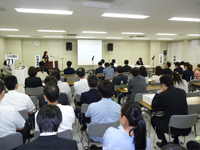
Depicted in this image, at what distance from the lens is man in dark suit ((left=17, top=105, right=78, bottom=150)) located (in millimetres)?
1118

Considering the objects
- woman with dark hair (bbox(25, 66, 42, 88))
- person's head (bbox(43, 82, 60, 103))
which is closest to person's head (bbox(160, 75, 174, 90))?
person's head (bbox(43, 82, 60, 103))

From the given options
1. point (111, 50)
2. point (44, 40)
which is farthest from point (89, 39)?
point (44, 40)

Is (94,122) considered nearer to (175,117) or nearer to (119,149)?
(119,149)

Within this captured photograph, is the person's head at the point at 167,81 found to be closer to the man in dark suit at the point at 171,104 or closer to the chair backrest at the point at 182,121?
the man in dark suit at the point at 171,104

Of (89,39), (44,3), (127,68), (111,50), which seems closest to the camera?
(44,3)

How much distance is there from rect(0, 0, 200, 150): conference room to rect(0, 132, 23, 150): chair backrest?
1.14m

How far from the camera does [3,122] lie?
1789mm

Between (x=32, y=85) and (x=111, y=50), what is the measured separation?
32.1ft

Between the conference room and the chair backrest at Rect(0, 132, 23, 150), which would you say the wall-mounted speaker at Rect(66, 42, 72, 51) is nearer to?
the conference room

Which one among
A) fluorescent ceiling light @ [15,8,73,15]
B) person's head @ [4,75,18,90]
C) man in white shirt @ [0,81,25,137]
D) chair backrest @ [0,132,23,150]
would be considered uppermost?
fluorescent ceiling light @ [15,8,73,15]

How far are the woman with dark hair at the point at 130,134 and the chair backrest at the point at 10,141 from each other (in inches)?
43.3

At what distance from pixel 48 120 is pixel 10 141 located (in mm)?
913

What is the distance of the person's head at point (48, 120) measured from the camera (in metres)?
1.20

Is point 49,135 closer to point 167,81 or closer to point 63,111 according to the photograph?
point 63,111
